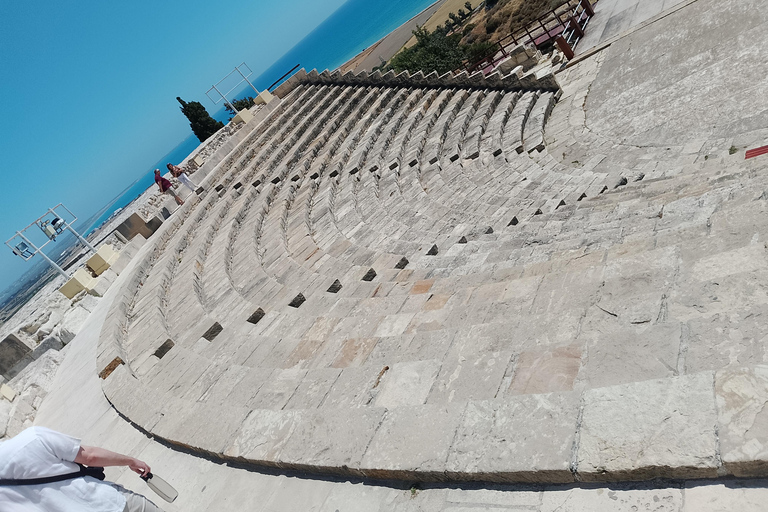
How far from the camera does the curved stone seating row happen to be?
3232 millimetres

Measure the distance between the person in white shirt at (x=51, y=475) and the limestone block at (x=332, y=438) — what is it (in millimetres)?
1267

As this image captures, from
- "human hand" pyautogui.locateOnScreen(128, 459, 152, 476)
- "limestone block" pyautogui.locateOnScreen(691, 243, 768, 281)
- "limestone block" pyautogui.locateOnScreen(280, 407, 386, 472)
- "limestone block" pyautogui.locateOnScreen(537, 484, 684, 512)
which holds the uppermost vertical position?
"human hand" pyautogui.locateOnScreen(128, 459, 152, 476)

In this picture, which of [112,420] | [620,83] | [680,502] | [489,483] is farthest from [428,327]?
[620,83]

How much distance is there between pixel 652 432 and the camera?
295 cm

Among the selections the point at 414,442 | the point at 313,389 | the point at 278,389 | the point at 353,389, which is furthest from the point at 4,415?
the point at 414,442

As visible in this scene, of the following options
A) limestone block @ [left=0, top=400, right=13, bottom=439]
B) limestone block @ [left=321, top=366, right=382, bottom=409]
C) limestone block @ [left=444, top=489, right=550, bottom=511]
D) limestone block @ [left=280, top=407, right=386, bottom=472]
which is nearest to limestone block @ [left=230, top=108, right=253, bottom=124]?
limestone block @ [left=0, top=400, right=13, bottom=439]

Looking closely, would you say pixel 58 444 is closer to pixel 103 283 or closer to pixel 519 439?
pixel 519 439

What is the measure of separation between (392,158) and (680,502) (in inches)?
502

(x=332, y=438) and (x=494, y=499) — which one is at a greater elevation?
(x=332, y=438)

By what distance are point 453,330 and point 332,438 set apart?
1607mm

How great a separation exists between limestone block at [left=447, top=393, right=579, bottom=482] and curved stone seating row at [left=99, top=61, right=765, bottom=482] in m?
0.01

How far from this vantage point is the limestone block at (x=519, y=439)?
318cm

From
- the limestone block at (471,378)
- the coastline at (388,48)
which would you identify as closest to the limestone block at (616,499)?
the limestone block at (471,378)

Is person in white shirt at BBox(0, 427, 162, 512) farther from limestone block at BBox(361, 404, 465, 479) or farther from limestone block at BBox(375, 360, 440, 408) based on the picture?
limestone block at BBox(375, 360, 440, 408)
